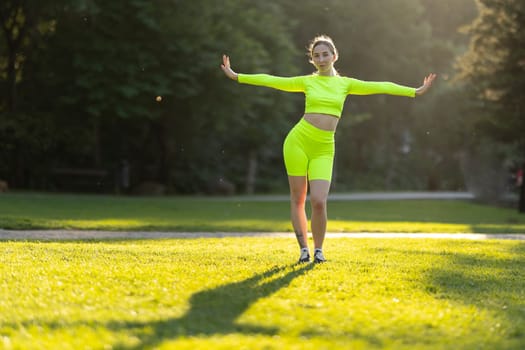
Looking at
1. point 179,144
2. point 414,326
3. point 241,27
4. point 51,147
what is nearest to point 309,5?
point 241,27

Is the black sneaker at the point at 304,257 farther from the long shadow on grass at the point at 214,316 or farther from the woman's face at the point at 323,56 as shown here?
the woman's face at the point at 323,56

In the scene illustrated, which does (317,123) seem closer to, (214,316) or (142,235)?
(214,316)

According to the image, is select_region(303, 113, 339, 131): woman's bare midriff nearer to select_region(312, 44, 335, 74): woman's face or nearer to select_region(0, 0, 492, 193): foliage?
select_region(312, 44, 335, 74): woman's face

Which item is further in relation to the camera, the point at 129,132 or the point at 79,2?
the point at 129,132

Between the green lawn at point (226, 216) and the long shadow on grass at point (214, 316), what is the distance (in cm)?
800

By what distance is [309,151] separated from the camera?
26.7 ft

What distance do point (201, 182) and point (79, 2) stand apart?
10.6 metres

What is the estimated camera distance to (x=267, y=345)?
459cm

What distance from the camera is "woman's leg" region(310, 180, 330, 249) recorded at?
26.5 ft

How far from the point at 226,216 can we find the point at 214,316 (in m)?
13.7

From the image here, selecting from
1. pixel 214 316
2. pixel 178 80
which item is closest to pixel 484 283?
pixel 214 316

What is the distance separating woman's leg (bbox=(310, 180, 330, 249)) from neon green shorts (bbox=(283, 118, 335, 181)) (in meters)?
0.07

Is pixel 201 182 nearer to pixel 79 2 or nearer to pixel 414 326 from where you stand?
pixel 79 2

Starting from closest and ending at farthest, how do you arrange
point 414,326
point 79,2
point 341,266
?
point 414,326 → point 341,266 → point 79,2
